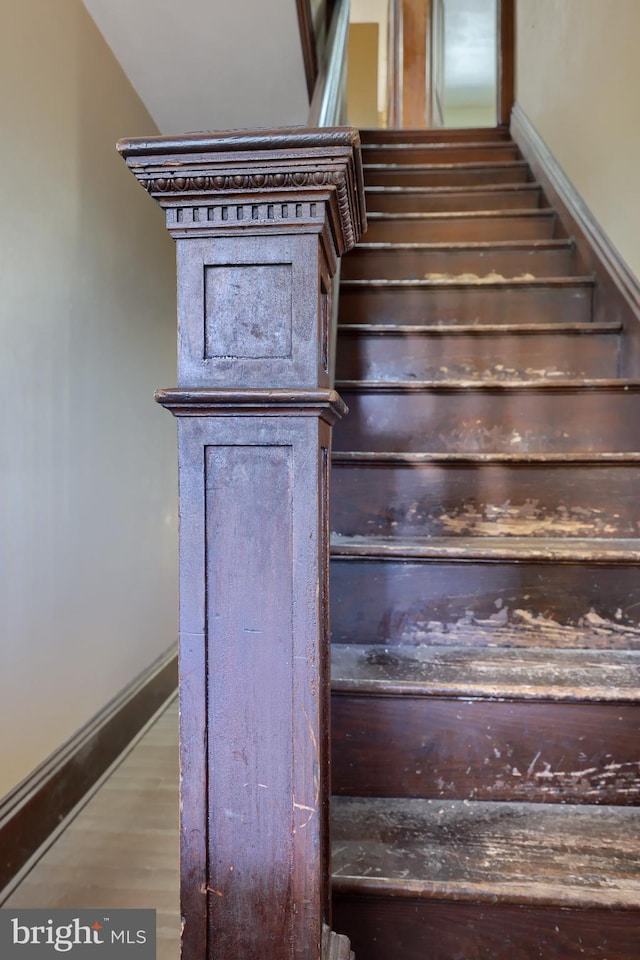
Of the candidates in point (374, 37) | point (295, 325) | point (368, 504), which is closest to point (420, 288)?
point (368, 504)

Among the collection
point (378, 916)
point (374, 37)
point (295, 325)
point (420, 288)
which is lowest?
point (378, 916)

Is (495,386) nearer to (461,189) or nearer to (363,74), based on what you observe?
(461,189)

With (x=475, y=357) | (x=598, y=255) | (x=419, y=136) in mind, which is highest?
(x=419, y=136)

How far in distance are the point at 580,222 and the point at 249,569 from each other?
1.86 meters

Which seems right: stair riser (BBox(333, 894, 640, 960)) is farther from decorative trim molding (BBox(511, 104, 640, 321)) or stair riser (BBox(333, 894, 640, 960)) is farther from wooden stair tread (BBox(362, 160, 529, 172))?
wooden stair tread (BBox(362, 160, 529, 172))

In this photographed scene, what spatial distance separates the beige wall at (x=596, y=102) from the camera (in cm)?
170

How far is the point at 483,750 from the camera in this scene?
0.99m

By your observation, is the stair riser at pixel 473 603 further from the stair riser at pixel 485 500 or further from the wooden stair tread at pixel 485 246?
the wooden stair tread at pixel 485 246

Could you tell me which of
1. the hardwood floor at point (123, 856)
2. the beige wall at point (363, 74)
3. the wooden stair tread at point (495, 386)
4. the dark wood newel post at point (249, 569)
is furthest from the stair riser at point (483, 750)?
the beige wall at point (363, 74)

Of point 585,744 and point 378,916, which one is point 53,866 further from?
point 585,744

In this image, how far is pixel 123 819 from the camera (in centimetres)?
167

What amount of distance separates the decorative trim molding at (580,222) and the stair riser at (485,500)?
21.8 inches

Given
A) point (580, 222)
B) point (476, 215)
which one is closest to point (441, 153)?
point (476, 215)

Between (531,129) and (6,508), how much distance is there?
257 cm
